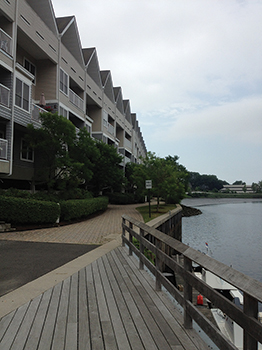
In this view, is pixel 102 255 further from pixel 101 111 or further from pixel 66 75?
pixel 101 111

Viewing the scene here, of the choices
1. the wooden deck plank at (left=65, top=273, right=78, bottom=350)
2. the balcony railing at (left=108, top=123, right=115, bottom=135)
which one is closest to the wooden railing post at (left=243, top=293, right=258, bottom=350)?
the wooden deck plank at (left=65, top=273, right=78, bottom=350)

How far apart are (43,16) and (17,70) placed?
7.42 m

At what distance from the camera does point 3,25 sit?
47.5 feet

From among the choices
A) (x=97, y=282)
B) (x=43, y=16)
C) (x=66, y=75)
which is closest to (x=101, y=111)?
(x=66, y=75)

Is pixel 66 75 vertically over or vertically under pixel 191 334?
over

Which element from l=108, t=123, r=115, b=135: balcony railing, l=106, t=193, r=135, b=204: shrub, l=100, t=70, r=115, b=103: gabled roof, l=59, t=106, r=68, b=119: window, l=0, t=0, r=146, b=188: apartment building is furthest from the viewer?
l=106, t=193, r=135, b=204: shrub

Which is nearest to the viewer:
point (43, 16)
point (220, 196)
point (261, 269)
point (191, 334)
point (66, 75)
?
point (191, 334)

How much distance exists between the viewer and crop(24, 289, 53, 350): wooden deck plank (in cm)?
285

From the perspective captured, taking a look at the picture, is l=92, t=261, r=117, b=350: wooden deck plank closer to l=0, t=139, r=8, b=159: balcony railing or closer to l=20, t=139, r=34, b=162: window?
l=0, t=139, r=8, b=159: balcony railing

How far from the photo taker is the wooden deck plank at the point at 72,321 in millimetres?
2859

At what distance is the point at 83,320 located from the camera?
11.2ft

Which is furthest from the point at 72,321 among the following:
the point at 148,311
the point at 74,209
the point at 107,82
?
the point at 107,82

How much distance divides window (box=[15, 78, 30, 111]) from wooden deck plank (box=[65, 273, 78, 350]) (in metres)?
12.9

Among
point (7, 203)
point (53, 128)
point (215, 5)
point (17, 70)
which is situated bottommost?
point (7, 203)
